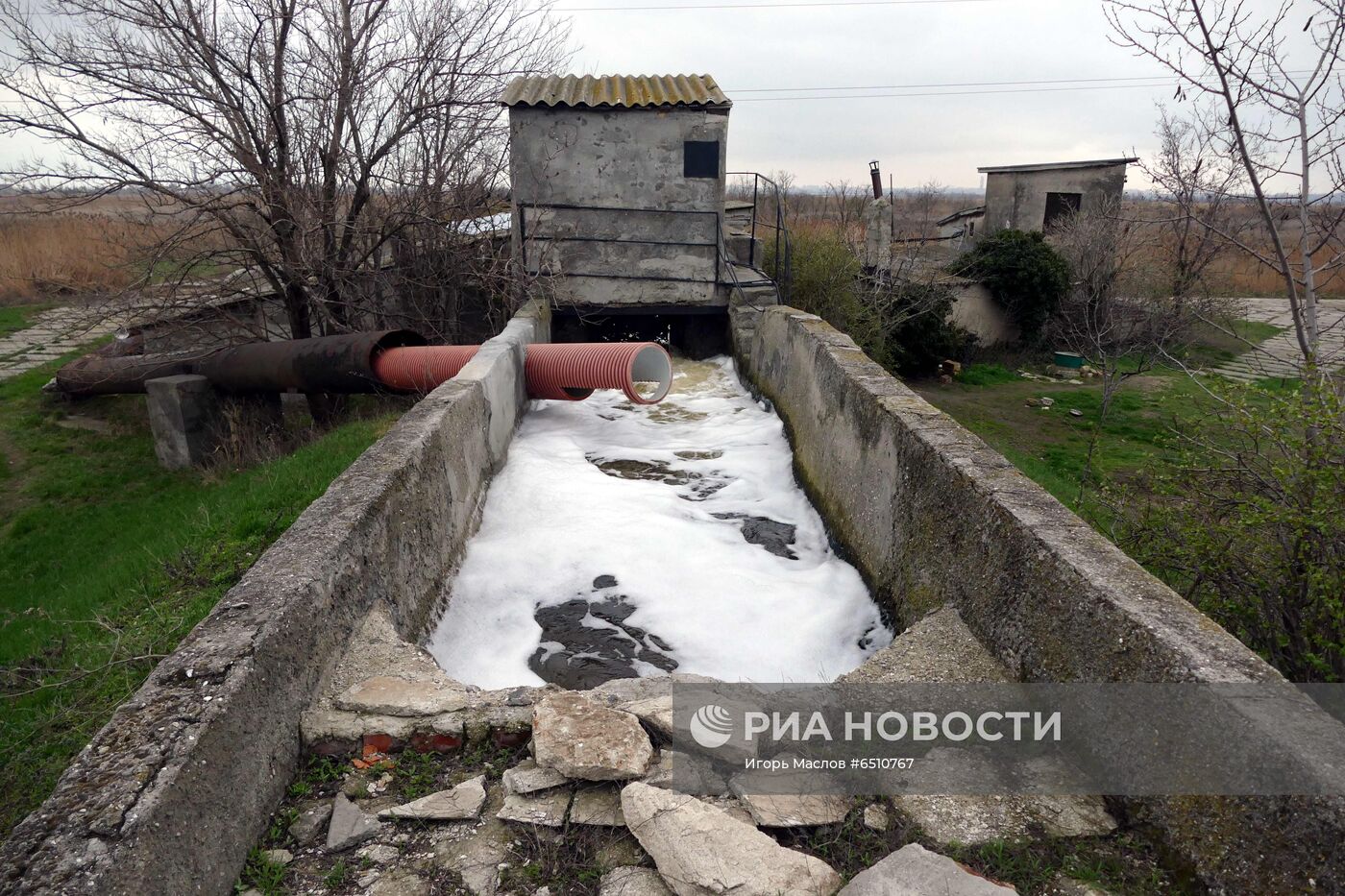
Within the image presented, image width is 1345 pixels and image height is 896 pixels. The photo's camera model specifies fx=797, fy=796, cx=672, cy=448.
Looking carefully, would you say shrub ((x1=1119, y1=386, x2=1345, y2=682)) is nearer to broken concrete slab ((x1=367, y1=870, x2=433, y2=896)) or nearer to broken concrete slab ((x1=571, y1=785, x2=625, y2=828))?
broken concrete slab ((x1=571, y1=785, x2=625, y2=828))

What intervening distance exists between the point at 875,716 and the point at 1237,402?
2335 millimetres

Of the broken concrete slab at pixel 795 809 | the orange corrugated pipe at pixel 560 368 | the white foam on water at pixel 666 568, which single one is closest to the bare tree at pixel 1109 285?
the orange corrugated pipe at pixel 560 368

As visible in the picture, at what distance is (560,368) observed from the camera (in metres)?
7.09

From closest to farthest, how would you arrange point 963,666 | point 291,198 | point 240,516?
point 963,666
point 240,516
point 291,198

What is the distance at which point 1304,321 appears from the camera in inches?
159

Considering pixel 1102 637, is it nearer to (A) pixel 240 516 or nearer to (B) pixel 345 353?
(A) pixel 240 516

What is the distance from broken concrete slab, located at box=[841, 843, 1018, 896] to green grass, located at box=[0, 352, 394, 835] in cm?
285

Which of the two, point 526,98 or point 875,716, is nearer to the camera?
point 875,716

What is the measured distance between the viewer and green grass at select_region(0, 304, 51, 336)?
600 inches

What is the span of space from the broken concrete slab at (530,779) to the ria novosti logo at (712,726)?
430 mm

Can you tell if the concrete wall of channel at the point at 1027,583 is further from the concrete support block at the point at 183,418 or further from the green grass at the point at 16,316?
the green grass at the point at 16,316

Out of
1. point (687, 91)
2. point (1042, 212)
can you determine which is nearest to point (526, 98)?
point (687, 91)

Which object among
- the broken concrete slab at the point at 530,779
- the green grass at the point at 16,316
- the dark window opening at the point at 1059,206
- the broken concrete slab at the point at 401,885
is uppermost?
the dark window opening at the point at 1059,206

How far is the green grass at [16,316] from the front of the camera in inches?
600
